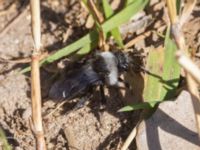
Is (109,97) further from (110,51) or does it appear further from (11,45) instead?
(11,45)

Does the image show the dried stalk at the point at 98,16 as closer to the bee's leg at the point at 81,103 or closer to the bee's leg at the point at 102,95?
the bee's leg at the point at 102,95

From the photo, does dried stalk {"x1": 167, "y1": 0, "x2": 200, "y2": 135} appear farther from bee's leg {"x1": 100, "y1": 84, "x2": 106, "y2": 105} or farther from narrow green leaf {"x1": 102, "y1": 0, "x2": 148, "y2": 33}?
bee's leg {"x1": 100, "y1": 84, "x2": 106, "y2": 105}

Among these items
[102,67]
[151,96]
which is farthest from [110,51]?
[151,96]

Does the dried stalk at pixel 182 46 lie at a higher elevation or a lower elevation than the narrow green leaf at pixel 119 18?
lower

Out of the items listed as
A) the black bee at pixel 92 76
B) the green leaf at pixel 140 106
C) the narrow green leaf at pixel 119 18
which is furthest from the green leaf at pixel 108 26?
the green leaf at pixel 140 106

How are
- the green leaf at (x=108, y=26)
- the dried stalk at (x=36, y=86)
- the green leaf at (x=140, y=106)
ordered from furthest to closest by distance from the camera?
the green leaf at (x=108, y=26), the green leaf at (x=140, y=106), the dried stalk at (x=36, y=86)

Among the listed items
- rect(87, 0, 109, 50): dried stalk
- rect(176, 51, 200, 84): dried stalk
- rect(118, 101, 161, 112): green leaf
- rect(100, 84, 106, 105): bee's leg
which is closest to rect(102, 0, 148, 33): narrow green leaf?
rect(87, 0, 109, 50): dried stalk
